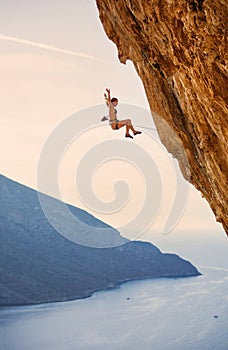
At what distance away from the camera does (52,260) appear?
96.1 meters

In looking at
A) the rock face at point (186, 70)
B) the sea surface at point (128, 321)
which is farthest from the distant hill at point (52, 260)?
the rock face at point (186, 70)

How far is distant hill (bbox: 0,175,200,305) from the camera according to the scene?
8338 cm

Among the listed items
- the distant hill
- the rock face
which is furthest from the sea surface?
the rock face

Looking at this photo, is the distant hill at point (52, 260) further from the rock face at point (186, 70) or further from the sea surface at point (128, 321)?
the rock face at point (186, 70)

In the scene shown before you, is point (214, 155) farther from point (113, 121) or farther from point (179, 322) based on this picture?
point (179, 322)

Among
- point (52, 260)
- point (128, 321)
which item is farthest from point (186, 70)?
point (52, 260)

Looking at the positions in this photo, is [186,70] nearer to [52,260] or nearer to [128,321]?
[128,321]

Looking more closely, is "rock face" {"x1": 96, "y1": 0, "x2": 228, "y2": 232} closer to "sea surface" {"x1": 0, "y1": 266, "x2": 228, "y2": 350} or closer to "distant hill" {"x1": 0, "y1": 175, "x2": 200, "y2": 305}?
"sea surface" {"x1": 0, "y1": 266, "x2": 228, "y2": 350}

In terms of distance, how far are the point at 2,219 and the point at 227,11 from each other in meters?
107

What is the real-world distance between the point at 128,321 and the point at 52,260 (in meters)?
35.3

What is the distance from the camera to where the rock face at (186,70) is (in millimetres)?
5730

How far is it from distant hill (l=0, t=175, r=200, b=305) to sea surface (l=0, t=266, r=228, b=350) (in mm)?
5148

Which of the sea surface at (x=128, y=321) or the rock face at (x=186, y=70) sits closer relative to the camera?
the rock face at (x=186, y=70)

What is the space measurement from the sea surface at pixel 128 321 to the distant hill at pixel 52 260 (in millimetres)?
5148
